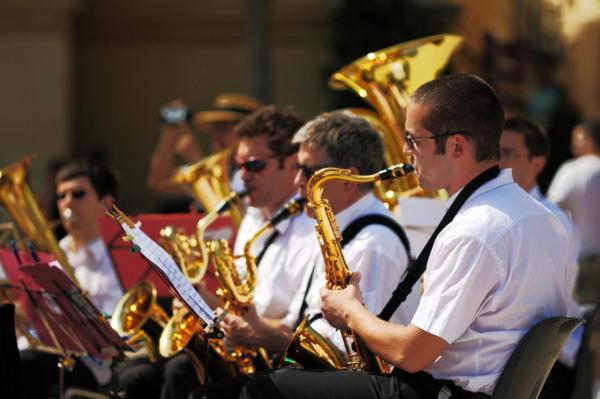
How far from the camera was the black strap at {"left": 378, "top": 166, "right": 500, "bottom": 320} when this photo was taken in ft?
12.1

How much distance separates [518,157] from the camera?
19.0 ft

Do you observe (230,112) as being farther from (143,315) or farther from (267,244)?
(143,315)

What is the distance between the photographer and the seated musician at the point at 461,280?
346cm

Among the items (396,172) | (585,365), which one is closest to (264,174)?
(396,172)

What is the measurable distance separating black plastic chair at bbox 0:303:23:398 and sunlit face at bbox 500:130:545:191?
264 centimetres

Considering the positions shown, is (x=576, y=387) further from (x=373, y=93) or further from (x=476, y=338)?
(x=373, y=93)

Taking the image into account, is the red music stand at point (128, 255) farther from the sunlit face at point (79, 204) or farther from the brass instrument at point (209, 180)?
the brass instrument at point (209, 180)

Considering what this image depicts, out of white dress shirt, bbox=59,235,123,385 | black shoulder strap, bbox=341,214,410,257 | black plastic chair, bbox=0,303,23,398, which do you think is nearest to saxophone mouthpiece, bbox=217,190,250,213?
white dress shirt, bbox=59,235,123,385

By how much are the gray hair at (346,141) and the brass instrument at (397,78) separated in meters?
0.78

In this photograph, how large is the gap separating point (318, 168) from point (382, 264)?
539 millimetres

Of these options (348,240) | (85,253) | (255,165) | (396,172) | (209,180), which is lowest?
(85,253)

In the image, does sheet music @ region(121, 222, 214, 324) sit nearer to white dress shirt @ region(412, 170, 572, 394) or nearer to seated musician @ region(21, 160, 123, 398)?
white dress shirt @ region(412, 170, 572, 394)

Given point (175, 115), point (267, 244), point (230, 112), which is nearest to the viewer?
point (267, 244)

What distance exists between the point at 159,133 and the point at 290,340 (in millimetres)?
10326
